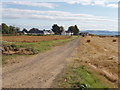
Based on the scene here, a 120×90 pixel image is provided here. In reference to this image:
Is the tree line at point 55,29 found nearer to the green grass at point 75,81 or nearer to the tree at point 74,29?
the tree at point 74,29

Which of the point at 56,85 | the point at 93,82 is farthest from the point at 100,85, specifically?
the point at 56,85

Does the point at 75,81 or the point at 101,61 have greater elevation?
the point at 75,81

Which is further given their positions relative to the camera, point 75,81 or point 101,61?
point 101,61

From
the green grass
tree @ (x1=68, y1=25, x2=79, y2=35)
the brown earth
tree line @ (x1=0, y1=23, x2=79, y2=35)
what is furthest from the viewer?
tree @ (x1=68, y1=25, x2=79, y2=35)

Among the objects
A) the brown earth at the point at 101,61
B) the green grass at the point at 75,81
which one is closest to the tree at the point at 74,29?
the brown earth at the point at 101,61

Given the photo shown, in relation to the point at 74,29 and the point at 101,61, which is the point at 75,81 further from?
the point at 74,29

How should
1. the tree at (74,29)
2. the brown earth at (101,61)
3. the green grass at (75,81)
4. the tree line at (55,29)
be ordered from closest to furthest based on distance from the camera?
the green grass at (75,81) < the brown earth at (101,61) < the tree line at (55,29) < the tree at (74,29)

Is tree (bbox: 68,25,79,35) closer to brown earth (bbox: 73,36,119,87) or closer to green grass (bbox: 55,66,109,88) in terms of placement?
brown earth (bbox: 73,36,119,87)

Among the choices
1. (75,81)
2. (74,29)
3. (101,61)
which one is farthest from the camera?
(74,29)

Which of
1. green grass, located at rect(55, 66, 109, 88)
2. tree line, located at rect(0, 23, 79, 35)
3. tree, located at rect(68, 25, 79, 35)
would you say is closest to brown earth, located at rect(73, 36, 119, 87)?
green grass, located at rect(55, 66, 109, 88)

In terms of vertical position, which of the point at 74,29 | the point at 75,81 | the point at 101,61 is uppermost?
the point at 74,29

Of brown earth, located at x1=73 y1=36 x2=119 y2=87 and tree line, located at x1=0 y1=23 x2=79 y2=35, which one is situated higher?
tree line, located at x1=0 y1=23 x2=79 y2=35

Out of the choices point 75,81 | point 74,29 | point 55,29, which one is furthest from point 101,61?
point 74,29

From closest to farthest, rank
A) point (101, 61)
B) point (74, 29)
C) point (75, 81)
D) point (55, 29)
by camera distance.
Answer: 1. point (75, 81)
2. point (101, 61)
3. point (55, 29)
4. point (74, 29)
